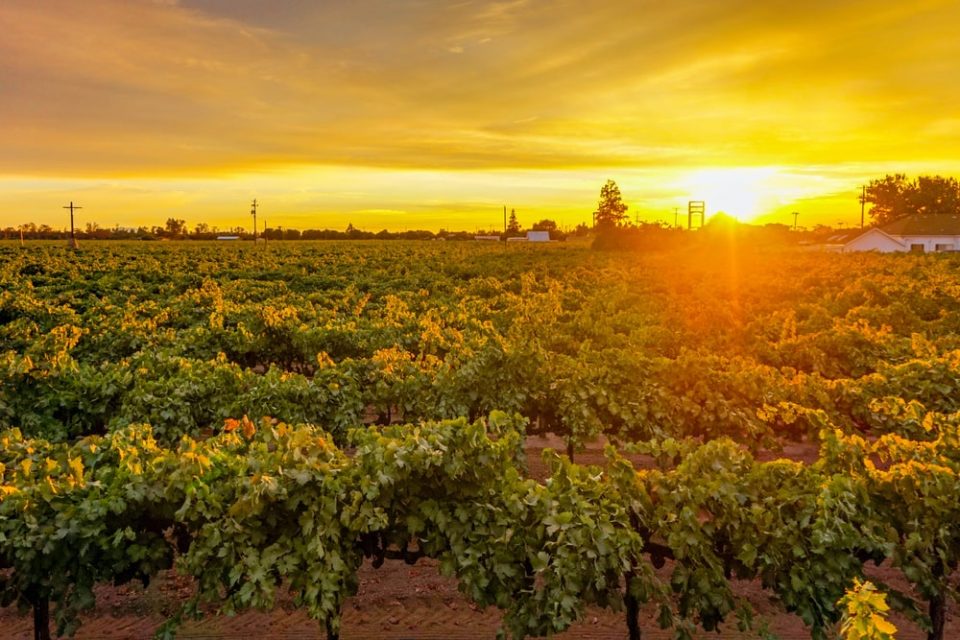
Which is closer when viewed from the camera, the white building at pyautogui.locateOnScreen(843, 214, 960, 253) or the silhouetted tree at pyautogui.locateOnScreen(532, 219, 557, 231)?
the white building at pyautogui.locateOnScreen(843, 214, 960, 253)

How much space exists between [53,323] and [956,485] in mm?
22095

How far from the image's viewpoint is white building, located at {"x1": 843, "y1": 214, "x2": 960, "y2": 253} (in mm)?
76938

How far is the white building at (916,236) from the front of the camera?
252ft

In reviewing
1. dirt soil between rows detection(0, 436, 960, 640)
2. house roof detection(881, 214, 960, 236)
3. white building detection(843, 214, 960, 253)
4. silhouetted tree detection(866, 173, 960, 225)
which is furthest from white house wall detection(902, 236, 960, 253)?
dirt soil between rows detection(0, 436, 960, 640)

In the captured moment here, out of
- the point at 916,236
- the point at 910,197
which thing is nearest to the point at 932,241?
the point at 916,236

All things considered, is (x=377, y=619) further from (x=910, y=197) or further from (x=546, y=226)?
(x=546, y=226)

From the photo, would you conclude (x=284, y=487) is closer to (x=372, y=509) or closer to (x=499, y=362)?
(x=372, y=509)

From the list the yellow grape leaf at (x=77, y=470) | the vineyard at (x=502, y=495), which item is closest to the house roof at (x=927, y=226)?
the vineyard at (x=502, y=495)

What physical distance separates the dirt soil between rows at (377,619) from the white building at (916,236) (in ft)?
267

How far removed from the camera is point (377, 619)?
24.8 feet

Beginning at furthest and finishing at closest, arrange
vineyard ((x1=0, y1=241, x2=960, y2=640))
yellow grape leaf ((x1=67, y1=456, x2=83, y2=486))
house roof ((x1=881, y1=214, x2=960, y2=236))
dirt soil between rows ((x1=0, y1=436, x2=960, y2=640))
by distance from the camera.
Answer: house roof ((x1=881, y1=214, x2=960, y2=236)), dirt soil between rows ((x1=0, y1=436, x2=960, y2=640)), yellow grape leaf ((x1=67, y1=456, x2=83, y2=486)), vineyard ((x1=0, y1=241, x2=960, y2=640))

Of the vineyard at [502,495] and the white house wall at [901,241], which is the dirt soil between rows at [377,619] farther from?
the white house wall at [901,241]

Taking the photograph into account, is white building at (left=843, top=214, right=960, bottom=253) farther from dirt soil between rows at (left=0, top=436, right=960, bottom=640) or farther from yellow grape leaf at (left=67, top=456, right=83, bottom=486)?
yellow grape leaf at (left=67, top=456, right=83, bottom=486)

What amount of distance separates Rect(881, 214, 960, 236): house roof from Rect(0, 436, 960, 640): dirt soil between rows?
87.3m
